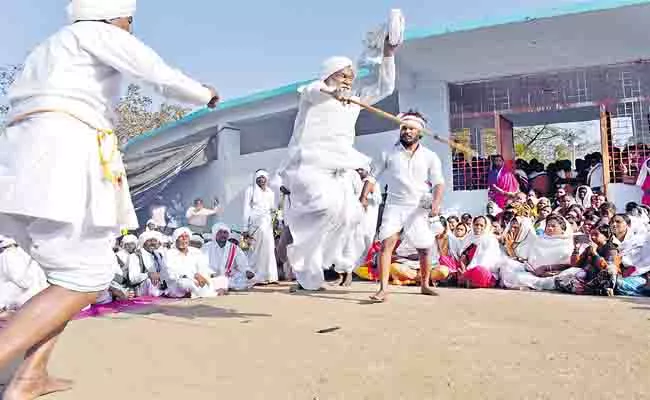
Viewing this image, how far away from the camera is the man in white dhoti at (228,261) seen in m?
6.83

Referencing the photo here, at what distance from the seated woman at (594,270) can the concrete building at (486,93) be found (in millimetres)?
3375

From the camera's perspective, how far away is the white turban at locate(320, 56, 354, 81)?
4.55 meters

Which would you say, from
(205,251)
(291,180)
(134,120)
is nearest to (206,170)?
(205,251)

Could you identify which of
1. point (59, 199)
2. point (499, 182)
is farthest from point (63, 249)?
point (499, 182)

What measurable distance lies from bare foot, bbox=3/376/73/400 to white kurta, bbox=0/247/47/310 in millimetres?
3547

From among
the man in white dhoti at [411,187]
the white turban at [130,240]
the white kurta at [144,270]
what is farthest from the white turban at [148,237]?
the man in white dhoti at [411,187]

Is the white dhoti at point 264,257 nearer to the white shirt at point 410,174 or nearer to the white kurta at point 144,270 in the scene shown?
the white kurta at point 144,270

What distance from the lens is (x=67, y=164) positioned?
79.4 inches

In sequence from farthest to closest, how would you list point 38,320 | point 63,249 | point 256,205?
point 256,205, point 63,249, point 38,320

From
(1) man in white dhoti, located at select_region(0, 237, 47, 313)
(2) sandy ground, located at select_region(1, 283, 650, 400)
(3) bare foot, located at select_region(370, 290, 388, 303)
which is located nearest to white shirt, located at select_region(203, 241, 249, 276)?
(1) man in white dhoti, located at select_region(0, 237, 47, 313)

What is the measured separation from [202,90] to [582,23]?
6.84m

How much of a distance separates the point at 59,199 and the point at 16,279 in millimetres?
3984

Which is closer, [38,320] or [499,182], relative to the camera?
[38,320]

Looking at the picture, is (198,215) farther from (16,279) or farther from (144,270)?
(16,279)
